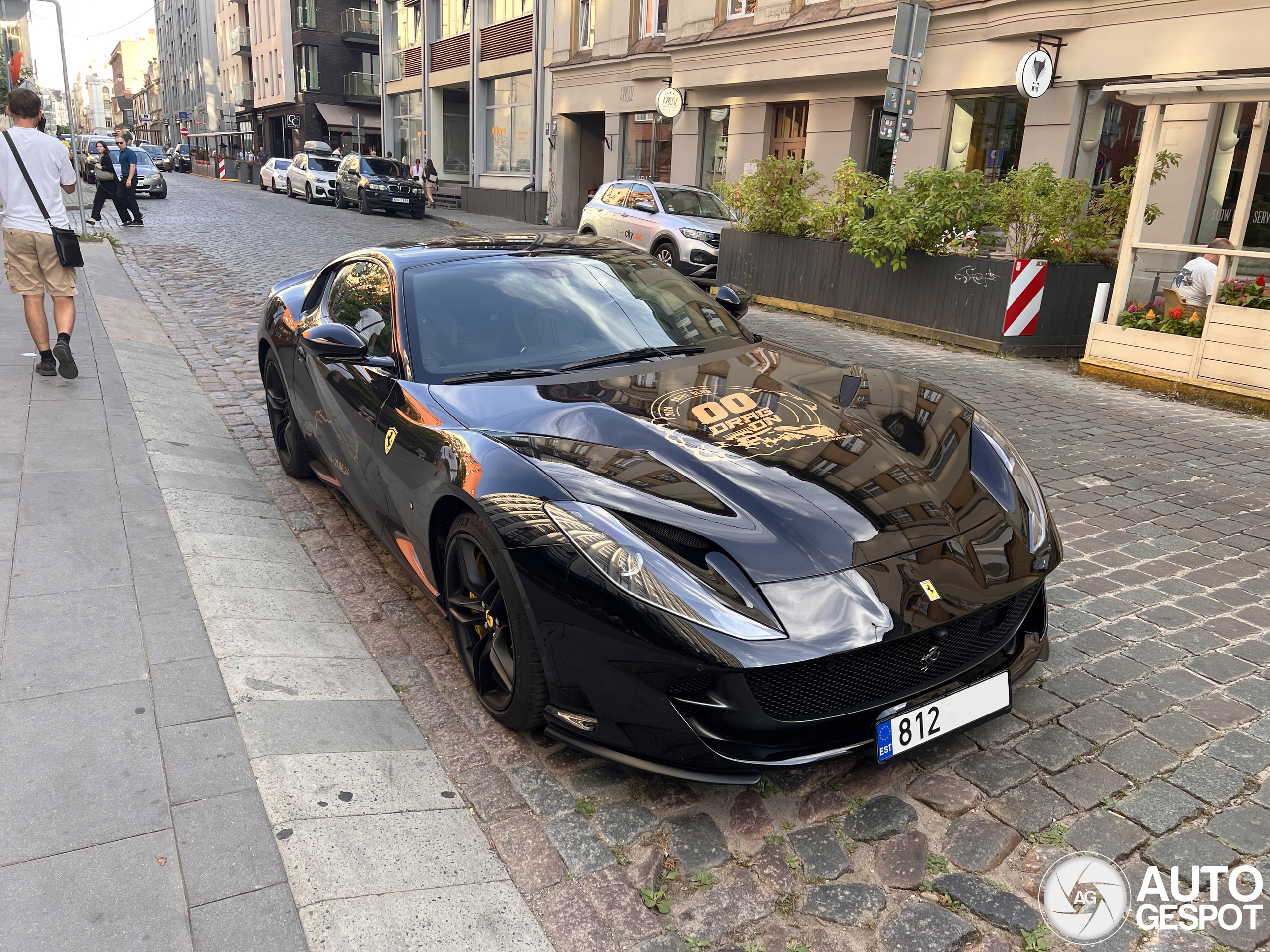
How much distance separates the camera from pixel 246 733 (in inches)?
108

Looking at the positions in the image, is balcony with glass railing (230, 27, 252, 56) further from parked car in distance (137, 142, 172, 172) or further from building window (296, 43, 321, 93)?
building window (296, 43, 321, 93)

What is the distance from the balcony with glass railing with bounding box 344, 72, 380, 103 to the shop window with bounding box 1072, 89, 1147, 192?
45.6 meters

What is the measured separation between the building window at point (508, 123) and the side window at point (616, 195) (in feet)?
46.6

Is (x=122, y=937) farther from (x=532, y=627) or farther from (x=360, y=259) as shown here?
(x=360, y=259)

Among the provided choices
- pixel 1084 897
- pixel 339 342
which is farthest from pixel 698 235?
pixel 1084 897

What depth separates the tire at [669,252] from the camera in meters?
14.9

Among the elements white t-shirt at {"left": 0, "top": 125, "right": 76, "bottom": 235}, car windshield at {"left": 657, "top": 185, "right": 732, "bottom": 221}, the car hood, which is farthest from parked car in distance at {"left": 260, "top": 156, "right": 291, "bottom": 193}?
the car hood

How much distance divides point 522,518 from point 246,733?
3.57 ft

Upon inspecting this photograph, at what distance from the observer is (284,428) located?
529 cm

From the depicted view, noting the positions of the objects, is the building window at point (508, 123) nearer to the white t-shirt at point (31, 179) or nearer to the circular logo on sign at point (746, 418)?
the white t-shirt at point (31, 179)

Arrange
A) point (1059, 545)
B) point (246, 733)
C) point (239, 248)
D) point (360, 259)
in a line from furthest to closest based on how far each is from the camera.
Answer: point (239, 248)
point (360, 259)
point (1059, 545)
point (246, 733)

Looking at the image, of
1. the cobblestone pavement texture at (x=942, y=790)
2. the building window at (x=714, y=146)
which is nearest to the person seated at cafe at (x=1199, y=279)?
the cobblestone pavement texture at (x=942, y=790)

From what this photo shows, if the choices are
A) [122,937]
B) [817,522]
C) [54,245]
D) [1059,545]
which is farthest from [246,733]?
[54,245]

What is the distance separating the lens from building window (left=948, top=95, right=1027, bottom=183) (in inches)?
566
